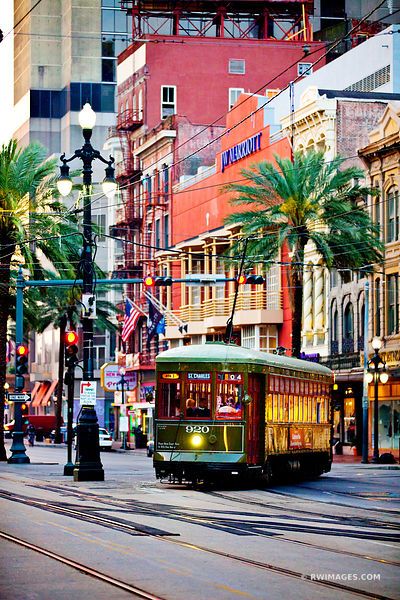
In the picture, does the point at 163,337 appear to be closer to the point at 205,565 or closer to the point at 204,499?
the point at 204,499

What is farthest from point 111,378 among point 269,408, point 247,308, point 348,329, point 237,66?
point 269,408

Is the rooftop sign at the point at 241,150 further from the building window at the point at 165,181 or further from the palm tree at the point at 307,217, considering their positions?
the palm tree at the point at 307,217

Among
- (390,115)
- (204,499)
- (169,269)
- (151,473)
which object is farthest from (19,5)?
(204,499)

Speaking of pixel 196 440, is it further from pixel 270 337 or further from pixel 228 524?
pixel 270 337

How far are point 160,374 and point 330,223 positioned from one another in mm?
21284

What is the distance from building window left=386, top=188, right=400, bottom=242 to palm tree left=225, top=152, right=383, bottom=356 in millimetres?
3222

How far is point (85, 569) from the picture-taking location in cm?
1622

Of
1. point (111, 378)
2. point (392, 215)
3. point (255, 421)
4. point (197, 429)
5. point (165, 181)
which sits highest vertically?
point (165, 181)

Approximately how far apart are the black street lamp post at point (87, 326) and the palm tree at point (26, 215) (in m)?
16.5

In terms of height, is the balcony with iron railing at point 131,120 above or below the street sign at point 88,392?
above

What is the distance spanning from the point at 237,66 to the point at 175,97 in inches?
182

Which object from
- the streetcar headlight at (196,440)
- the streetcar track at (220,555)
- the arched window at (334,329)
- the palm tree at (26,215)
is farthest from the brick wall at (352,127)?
the streetcar track at (220,555)

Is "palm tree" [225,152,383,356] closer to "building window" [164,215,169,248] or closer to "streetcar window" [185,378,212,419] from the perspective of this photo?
"streetcar window" [185,378,212,419]

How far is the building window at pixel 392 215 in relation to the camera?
195 feet
